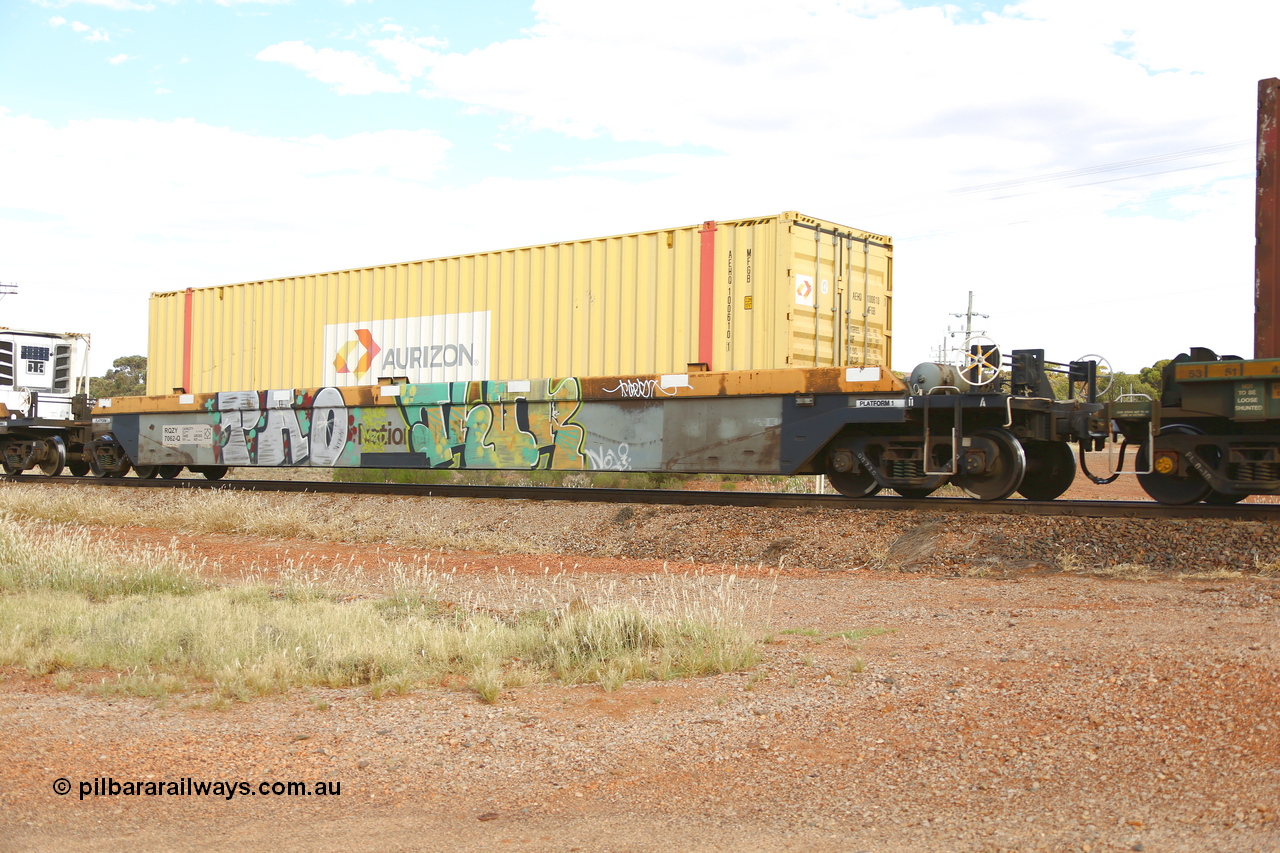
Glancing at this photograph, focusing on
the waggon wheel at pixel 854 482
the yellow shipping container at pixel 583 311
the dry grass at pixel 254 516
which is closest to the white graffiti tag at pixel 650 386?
the yellow shipping container at pixel 583 311

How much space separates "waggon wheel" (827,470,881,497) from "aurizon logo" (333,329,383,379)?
26.7 ft

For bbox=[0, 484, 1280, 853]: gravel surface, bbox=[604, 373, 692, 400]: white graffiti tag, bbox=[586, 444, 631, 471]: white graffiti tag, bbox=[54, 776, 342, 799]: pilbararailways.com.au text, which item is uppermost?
bbox=[604, 373, 692, 400]: white graffiti tag

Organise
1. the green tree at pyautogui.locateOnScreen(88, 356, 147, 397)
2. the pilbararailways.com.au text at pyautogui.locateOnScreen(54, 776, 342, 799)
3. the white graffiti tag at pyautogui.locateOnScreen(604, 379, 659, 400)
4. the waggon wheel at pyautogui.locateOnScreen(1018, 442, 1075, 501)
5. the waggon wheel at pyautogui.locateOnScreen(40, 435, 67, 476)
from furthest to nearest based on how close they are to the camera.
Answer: the green tree at pyautogui.locateOnScreen(88, 356, 147, 397) < the waggon wheel at pyautogui.locateOnScreen(40, 435, 67, 476) < the white graffiti tag at pyautogui.locateOnScreen(604, 379, 659, 400) < the waggon wheel at pyautogui.locateOnScreen(1018, 442, 1075, 501) < the pilbararailways.com.au text at pyautogui.locateOnScreen(54, 776, 342, 799)

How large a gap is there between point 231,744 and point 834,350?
1001cm

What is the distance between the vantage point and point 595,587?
911 centimetres

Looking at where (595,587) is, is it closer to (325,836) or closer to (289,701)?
(289,701)

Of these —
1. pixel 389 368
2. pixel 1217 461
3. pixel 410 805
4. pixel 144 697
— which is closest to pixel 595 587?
pixel 144 697

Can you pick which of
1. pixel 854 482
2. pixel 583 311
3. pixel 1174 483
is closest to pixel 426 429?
pixel 583 311

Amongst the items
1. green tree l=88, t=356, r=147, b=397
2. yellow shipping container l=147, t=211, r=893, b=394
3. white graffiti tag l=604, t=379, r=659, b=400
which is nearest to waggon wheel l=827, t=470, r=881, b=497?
yellow shipping container l=147, t=211, r=893, b=394

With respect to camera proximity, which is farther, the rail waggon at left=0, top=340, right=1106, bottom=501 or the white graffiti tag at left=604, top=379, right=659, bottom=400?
the white graffiti tag at left=604, top=379, right=659, bottom=400

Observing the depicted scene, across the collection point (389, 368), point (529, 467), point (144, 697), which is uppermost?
point (389, 368)

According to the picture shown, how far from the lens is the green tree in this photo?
64.8m

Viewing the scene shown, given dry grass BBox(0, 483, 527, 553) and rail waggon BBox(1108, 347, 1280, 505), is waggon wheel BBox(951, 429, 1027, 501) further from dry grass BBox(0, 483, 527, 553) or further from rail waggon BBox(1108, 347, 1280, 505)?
dry grass BBox(0, 483, 527, 553)

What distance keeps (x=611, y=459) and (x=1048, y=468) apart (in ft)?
18.2
